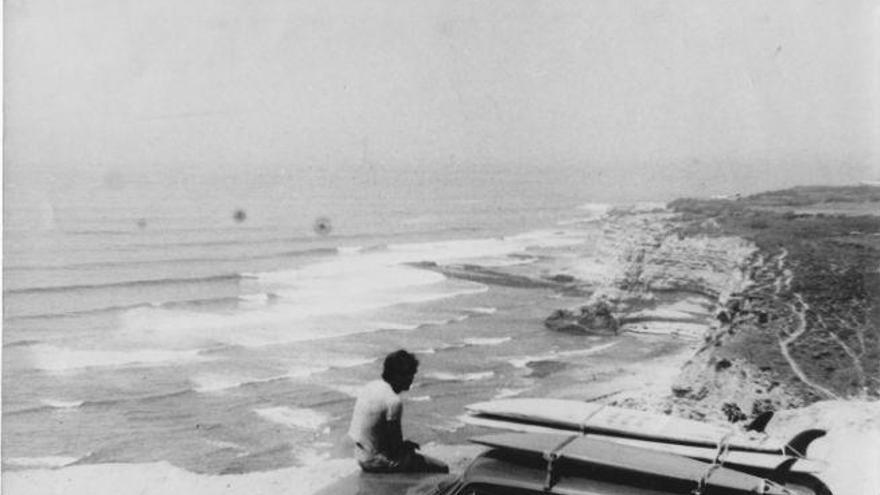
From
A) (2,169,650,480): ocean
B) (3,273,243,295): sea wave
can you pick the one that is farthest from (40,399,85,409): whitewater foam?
(3,273,243,295): sea wave

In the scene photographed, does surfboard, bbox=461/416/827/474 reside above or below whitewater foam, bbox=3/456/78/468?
above

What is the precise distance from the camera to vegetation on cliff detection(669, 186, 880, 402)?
30.3 ft

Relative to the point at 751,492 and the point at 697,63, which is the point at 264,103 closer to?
the point at 697,63

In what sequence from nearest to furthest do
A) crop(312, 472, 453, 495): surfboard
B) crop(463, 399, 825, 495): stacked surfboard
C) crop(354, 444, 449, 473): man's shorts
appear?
crop(463, 399, 825, 495): stacked surfboard < crop(312, 472, 453, 495): surfboard < crop(354, 444, 449, 473): man's shorts

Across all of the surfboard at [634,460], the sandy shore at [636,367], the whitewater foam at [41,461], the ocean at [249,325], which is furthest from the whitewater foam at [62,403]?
the surfboard at [634,460]

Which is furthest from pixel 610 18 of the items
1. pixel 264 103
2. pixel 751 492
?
pixel 751 492

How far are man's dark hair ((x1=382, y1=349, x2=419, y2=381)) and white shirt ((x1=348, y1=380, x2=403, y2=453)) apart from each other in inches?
4.1

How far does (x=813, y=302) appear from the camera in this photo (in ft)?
33.7

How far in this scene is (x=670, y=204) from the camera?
46.7ft

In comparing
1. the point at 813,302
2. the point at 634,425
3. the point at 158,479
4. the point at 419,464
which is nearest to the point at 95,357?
the point at 158,479

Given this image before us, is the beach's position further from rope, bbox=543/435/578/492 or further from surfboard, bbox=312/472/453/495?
rope, bbox=543/435/578/492

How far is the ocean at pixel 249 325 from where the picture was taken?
37.6ft

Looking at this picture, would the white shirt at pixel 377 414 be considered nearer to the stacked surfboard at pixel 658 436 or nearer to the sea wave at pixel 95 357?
the stacked surfboard at pixel 658 436

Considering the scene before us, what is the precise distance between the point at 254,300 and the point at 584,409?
15.2m
